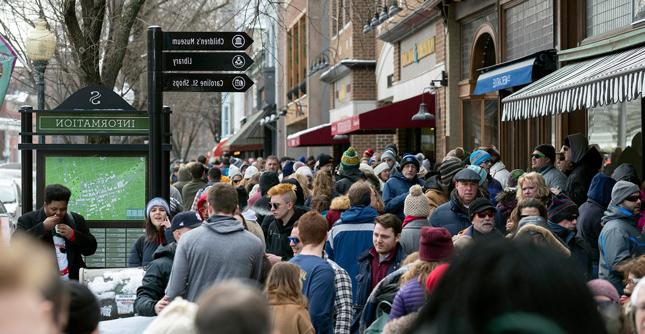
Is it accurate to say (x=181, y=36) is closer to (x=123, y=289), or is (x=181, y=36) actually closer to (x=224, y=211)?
(x=123, y=289)

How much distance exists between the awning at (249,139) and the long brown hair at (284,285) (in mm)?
46628

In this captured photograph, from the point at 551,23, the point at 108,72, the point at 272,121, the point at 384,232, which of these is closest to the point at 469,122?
the point at 551,23

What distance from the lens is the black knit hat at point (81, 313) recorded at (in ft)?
12.9

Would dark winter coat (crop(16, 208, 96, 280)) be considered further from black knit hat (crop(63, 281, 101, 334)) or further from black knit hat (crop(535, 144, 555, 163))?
black knit hat (crop(63, 281, 101, 334))

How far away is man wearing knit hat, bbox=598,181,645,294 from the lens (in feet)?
28.8

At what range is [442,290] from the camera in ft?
6.98

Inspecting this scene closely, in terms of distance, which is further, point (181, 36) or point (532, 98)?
point (532, 98)

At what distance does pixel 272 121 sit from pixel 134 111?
40085 millimetres

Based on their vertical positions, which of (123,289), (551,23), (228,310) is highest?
(551,23)

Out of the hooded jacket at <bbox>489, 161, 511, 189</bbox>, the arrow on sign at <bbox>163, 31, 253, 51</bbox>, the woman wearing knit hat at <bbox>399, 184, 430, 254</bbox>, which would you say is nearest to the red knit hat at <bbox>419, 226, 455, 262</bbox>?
the woman wearing knit hat at <bbox>399, 184, 430, 254</bbox>

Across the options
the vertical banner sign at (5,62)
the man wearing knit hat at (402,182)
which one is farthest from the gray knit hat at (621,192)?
the vertical banner sign at (5,62)

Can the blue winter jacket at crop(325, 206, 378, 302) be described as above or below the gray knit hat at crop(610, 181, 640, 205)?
below

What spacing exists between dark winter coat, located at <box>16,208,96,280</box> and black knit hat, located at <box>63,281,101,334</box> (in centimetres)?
575

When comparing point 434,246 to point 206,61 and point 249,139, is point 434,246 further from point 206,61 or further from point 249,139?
point 249,139
